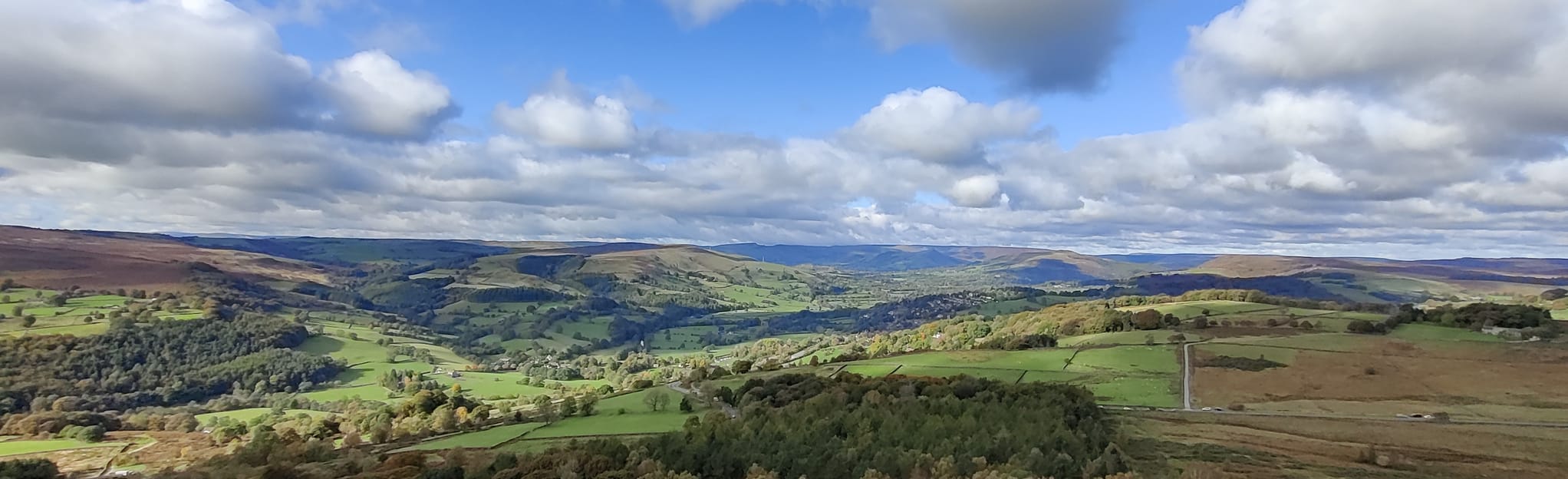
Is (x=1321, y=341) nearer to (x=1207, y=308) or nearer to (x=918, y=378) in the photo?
(x=1207, y=308)

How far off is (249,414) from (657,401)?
68051 mm

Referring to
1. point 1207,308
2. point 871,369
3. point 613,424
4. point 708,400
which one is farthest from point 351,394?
point 1207,308

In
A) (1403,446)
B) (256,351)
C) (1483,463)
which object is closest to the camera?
(1483,463)

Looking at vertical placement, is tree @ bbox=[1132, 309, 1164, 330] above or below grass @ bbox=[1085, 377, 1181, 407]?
above

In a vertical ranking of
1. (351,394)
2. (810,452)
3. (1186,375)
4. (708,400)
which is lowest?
(351,394)

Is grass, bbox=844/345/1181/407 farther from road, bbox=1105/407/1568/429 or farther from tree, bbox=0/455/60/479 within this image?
tree, bbox=0/455/60/479

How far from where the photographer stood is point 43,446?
62.3 meters

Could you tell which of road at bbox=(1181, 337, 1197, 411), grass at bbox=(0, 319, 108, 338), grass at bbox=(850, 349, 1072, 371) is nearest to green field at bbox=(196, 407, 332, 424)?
grass at bbox=(0, 319, 108, 338)

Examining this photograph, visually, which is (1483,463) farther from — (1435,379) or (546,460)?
(546,460)

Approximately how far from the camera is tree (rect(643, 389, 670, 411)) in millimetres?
67375

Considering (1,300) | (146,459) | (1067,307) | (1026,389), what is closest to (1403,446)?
(1026,389)

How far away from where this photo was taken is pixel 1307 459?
41.2 m

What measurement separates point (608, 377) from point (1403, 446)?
125 meters

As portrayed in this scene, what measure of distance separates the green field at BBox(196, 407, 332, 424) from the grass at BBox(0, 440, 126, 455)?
24.2 meters
